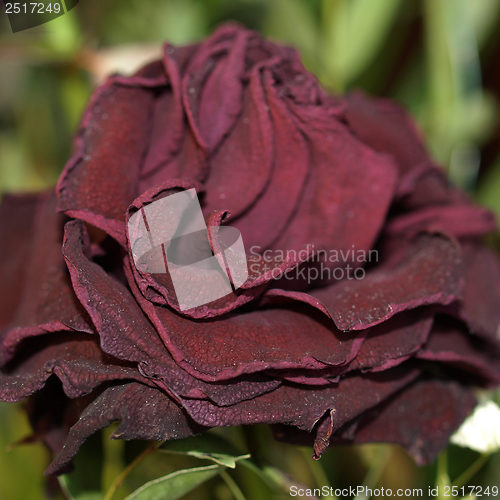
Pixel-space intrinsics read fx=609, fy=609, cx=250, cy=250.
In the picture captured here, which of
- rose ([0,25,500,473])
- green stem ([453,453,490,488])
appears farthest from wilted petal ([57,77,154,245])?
green stem ([453,453,490,488])

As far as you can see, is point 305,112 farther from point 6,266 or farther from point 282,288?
point 6,266

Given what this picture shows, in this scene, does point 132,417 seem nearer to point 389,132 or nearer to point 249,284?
point 249,284

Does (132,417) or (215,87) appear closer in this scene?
(132,417)

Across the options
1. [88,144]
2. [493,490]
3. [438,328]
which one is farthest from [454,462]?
[88,144]

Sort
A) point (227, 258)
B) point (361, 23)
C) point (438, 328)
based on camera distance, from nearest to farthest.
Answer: point (227, 258) < point (438, 328) < point (361, 23)

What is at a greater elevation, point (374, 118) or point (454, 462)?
point (374, 118)

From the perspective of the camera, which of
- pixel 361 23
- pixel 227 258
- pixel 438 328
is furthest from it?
pixel 361 23

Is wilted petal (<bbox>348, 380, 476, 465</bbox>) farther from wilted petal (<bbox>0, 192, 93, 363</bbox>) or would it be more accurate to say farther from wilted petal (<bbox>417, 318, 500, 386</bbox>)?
wilted petal (<bbox>0, 192, 93, 363</bbox>)
